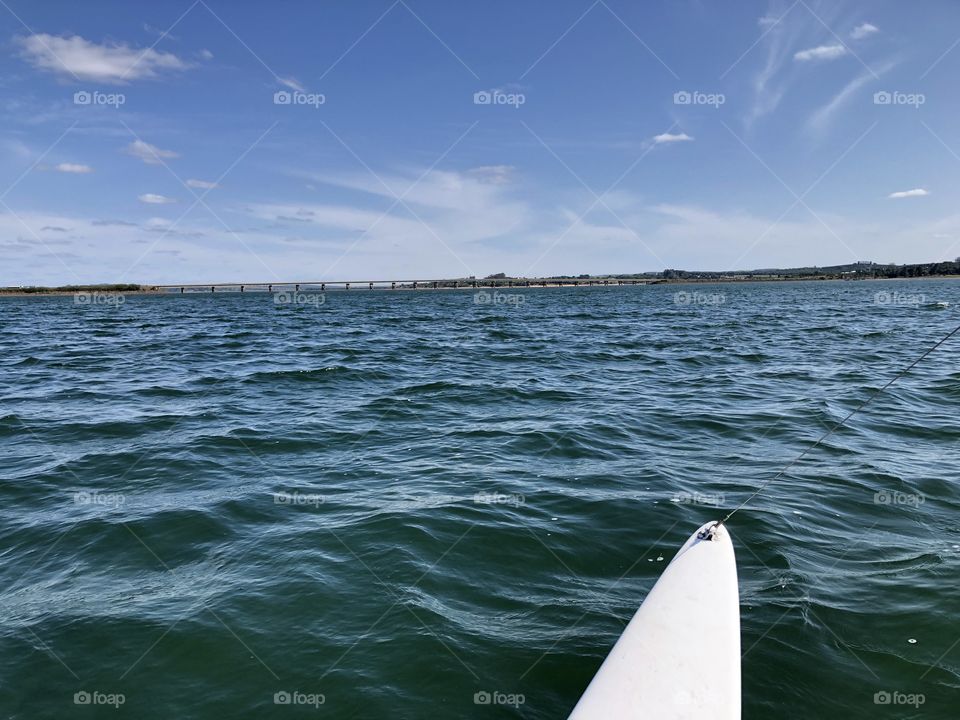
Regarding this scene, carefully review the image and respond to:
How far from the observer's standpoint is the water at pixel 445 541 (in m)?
4.62

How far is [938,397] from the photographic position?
47.6ft

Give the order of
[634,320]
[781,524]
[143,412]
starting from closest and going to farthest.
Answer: [781,524], [143,412], [634,320]

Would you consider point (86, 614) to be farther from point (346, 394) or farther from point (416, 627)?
point (346, 394)

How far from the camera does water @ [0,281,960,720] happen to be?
182 inches

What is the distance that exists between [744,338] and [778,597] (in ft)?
81.6

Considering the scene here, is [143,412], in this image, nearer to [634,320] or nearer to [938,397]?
[938,397]

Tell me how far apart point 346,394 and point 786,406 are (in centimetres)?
1079

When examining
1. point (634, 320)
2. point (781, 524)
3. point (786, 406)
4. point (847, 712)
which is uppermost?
point (634, 320)

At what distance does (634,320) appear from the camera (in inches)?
1654

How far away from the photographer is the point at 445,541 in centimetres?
692

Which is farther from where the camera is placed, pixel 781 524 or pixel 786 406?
pixel 786 406

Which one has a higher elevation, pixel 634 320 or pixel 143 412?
pixel 634 320

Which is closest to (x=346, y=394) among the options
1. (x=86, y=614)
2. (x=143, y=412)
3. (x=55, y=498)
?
(x=143, y=412)

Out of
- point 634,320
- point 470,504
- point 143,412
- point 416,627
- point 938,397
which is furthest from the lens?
point 634,320
